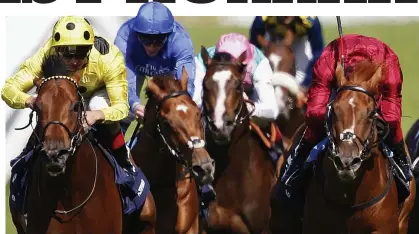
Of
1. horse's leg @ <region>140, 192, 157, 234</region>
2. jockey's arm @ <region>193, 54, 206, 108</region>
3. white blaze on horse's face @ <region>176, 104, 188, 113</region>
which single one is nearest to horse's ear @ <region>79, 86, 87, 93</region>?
white blaze on horse's face @ <region>176, 104, 188, 113</region>

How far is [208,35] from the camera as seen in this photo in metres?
20.5

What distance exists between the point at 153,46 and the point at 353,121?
9.23 feet

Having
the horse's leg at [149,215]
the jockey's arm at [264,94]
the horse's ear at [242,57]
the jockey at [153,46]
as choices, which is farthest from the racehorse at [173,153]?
the jockey's arm at [264,94]

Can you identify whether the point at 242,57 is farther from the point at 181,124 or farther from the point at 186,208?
the point at 181,124

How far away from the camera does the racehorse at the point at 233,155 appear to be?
9430 mm

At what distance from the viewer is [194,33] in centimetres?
2080

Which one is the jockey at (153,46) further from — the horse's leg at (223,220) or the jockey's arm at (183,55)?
the horse's leg at (223,220)

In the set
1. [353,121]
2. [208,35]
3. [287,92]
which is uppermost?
[353,121]

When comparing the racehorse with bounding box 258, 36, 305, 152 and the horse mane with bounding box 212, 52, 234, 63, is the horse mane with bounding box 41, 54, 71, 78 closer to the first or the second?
the horse mane with bounding box 212, 52, 234, 63

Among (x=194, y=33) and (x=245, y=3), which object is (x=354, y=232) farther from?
(x=194, y=33)

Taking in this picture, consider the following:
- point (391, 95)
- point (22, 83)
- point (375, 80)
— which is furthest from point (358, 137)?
point (22, 83)

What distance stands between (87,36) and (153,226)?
139 centimetres

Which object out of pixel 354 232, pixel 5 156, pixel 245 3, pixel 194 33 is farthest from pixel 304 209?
A: pixel 194 33

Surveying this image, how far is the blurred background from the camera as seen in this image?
1335cm
